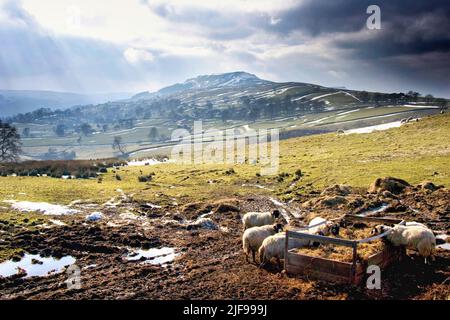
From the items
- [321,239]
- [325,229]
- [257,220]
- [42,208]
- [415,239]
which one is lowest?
[42,208]

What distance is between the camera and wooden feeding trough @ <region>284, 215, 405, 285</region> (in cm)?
1567

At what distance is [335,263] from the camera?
16.0 meters

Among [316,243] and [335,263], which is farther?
[316,243]

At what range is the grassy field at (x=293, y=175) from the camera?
41594mm

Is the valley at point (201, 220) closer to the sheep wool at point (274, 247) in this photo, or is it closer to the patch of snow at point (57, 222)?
the patch of snow at point (57, 222)

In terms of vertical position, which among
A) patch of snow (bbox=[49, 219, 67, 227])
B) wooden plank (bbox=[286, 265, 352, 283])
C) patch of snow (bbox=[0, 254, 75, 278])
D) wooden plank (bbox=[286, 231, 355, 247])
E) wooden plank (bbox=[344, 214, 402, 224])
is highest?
wooden plank (bbox=[286, 231, 355, 247])

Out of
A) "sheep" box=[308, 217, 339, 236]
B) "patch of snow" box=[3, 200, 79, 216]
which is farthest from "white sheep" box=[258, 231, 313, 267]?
"patch of snow" box=[3, 200, 79, 216]

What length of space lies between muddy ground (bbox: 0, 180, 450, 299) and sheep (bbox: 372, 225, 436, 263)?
689 millimetres

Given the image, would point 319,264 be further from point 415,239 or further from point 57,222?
point 57,222

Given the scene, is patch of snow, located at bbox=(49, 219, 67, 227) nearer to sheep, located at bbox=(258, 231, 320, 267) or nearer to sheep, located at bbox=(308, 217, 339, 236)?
sheep, located at bbox=(258, 231, 320, 267)

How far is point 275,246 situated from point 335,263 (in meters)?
3.09

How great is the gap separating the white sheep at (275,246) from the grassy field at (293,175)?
22.3 meters

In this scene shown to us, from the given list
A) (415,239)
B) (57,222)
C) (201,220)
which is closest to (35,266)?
(57,222)

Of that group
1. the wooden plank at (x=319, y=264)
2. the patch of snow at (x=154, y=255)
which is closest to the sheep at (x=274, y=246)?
the wooden plank at (x=319, y=264)
